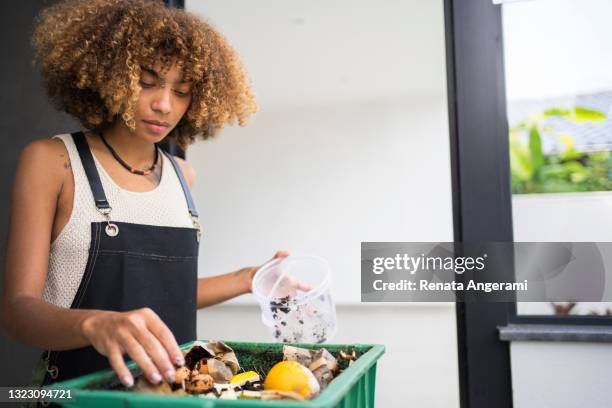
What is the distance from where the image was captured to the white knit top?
119 cm

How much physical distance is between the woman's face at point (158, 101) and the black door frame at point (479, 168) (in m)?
Answer: 1.06

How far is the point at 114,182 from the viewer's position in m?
1.30

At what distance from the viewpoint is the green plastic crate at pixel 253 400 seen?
0.61 metres

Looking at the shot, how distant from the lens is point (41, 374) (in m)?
1.22

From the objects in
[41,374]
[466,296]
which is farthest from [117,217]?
[466,296]

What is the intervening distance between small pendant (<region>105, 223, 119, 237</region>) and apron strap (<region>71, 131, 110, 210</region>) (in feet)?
0.14

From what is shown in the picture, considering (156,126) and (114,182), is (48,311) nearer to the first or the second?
(114,182)

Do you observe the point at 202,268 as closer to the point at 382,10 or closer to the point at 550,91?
the point at 382,10

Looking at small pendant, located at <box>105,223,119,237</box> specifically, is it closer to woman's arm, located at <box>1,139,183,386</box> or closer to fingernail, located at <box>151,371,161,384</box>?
woman's arm, located at <box>1,139,183,386</box>

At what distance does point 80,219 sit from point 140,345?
1.85ft

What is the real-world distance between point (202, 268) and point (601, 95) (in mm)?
1646

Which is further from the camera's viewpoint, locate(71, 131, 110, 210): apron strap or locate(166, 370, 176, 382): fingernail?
locate(71, 131, 110, 210): apron strap

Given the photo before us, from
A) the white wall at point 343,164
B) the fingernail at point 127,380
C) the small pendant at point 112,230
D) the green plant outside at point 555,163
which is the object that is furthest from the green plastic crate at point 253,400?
the green plant outside at point 555,163

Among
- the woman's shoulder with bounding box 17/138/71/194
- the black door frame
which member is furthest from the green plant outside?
the woman's shoulder with bounding box 17/138/71/194
